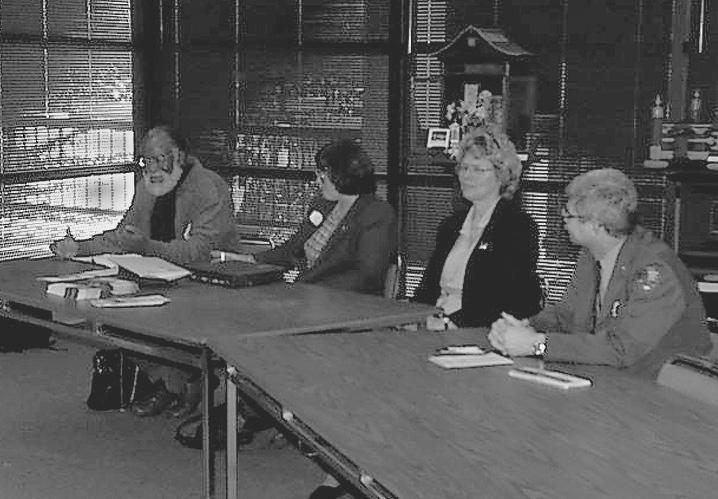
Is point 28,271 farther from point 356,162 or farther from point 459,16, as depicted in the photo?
point 459,16

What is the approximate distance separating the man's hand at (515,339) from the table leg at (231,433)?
2.37 ft

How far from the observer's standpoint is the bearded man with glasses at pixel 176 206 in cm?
515

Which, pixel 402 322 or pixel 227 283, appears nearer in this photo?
pixel 402 322

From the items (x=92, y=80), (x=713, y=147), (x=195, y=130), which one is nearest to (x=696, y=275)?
(x=713, y=147)

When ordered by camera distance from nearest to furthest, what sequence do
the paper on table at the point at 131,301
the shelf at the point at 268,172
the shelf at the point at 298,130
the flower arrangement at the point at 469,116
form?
the paper on table at the point at 131,301 → the flower arrangement at the point at 469,116 → the shelf at the point at 298,130 → the shelf at the point at 268,172

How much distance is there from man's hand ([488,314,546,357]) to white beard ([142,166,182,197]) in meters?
2.38

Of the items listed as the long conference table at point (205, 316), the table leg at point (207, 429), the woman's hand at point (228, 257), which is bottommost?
the table leg at point (207, 429)

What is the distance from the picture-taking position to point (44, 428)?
16.3 ft

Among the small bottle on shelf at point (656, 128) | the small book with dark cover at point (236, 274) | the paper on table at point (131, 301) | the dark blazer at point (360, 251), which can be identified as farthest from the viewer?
the small bottle on shelf at point (656, 128)

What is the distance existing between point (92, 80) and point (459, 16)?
2.26 meters

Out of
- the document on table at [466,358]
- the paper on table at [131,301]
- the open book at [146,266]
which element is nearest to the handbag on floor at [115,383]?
the open book at [146,266]

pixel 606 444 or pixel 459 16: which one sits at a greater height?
pixel 459 16

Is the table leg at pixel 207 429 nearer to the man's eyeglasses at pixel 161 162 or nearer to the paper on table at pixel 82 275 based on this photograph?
the paper on table at pixel 82 275

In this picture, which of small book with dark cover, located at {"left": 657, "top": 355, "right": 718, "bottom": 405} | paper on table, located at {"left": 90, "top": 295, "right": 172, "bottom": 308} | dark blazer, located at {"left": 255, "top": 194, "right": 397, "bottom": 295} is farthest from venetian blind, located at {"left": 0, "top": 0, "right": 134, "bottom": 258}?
small book with dark cover, located at {"left": 657, "top": 355, "right": 718, "bottom": 405}
